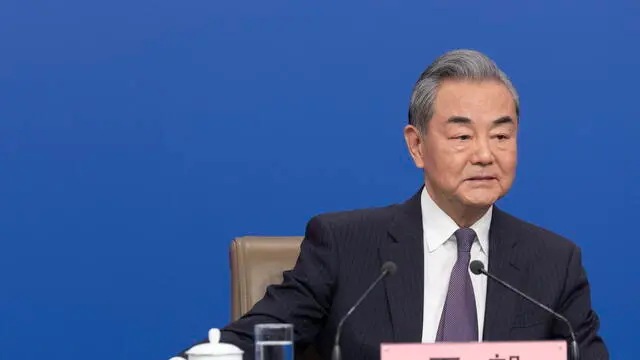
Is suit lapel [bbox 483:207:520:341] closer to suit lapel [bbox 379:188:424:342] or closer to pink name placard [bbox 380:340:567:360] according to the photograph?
suit lapel [bbox 379:188:424:342]

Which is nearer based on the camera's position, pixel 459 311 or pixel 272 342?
pixel 272 342

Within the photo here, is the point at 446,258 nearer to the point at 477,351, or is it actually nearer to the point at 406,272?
the point at 406,272

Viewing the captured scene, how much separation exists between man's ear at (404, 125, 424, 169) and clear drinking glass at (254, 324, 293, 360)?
64cm

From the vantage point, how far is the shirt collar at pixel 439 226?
2051 millimetres

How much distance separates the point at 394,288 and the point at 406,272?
0.04 m

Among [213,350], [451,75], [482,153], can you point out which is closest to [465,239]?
[482,153]

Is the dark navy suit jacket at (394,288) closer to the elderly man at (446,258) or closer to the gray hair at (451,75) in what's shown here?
the elderly man at (446,258)

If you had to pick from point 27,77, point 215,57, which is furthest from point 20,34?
point 215,57

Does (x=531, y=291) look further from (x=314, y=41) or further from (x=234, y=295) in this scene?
(x=314, y=41)

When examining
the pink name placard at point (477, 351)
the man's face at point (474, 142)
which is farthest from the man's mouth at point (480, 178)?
the pink name placard at point (477, 351)

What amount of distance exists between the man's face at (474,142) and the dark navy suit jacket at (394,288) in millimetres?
130

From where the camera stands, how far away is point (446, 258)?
2039 mm

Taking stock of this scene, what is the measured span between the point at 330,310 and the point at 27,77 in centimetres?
102

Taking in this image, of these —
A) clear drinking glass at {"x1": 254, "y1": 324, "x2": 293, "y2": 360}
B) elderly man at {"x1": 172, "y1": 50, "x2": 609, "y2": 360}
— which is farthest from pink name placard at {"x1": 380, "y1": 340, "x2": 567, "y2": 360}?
elderly man at {"x1": 172, "y1": 50, "x2": 609, "y2": 360}
